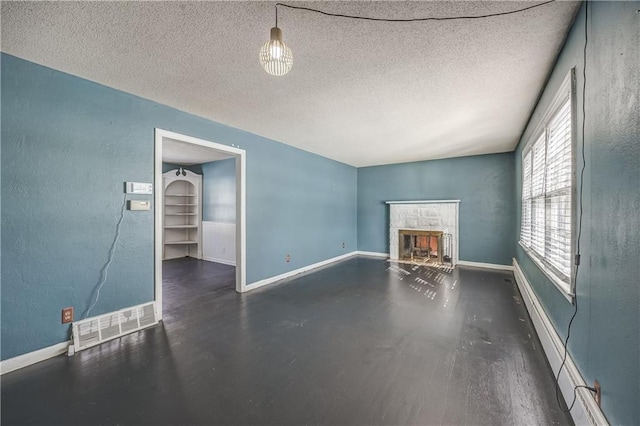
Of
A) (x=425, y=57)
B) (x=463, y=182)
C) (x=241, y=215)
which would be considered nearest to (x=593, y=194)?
(x=425, y=57)

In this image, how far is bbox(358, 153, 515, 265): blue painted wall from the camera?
5.21m

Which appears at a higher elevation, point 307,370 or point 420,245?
point 420,245

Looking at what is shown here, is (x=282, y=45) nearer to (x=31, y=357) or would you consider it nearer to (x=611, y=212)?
(x=611, y=212)

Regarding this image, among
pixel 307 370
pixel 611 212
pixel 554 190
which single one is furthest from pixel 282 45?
pixel 554 190

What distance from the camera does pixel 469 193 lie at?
5570 millimetres

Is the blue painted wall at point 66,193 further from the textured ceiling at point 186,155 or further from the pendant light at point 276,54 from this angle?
the pendant light at point 276,54

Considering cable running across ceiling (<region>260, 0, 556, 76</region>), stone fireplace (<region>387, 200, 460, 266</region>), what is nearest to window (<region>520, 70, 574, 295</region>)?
cable running across ceiling (<region>260, 0, 556, 76</region>)

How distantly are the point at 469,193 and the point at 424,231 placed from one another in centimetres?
123

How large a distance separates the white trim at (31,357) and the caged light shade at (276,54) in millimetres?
2837

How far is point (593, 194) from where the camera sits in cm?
138

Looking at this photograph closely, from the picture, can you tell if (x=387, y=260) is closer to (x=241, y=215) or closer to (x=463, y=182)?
(x=463, y=182)

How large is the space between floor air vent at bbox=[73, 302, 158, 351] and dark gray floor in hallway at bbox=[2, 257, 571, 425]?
0.11 m

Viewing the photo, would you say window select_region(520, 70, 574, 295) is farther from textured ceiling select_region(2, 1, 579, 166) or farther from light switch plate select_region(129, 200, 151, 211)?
light switch plate select_region(129, 200, 151, 211)

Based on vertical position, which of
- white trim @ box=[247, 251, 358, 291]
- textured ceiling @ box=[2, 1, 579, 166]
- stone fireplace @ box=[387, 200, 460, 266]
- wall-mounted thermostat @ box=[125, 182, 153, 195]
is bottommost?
white trim @ box=[247, 251, 358, 291]
